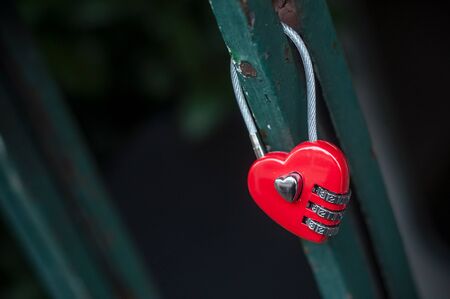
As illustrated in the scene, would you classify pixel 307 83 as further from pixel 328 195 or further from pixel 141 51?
pixel 141 51

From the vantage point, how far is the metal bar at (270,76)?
51 centimetres

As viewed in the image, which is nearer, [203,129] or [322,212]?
[322,212]

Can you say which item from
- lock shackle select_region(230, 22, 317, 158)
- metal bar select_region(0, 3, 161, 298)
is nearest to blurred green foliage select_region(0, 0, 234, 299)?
metal bar select_region(0, 3, 161, 298)

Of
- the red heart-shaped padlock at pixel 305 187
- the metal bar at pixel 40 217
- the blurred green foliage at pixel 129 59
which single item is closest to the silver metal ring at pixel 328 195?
the red heart-shaped padlock at pixel 305 187

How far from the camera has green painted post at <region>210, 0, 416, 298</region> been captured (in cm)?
52

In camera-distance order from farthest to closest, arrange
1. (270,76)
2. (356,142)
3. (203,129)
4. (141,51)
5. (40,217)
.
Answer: (141,51)
(203,129)
(40,217)
(356,142)
(270,76)

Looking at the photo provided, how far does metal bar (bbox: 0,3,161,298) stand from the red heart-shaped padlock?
491 mm

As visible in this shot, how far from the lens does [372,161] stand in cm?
67

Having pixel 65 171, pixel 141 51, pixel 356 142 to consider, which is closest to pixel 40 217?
pixel 65 171

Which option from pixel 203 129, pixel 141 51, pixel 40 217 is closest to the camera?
pixel 40 217

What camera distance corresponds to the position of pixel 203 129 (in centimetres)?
162

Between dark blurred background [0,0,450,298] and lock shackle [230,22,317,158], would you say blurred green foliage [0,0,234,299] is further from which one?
lock shackle [230,22,317,158]

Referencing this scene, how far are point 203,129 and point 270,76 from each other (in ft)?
3.56

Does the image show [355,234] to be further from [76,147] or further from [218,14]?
[76,147]
